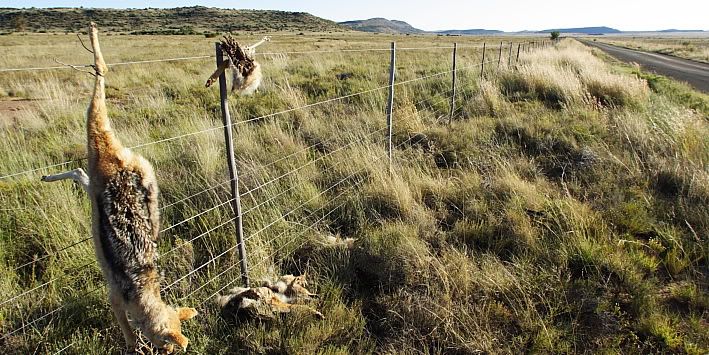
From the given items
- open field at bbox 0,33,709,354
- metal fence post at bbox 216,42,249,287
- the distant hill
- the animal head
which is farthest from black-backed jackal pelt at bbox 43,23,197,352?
the distant hill

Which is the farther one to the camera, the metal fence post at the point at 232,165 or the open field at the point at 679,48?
the open field at the point at 679,48

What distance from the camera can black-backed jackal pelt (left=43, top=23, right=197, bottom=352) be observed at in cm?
154

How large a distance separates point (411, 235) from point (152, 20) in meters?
111

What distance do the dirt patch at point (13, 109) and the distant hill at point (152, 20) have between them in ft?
196

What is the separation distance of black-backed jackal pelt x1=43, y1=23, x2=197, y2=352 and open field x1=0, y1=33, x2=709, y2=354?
2.85 feet

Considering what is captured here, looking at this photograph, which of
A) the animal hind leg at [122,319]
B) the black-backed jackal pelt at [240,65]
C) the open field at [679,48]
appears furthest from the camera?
the open field at [679,48]

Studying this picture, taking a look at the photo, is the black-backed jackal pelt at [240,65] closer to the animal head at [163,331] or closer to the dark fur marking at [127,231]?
the dark fur marking at [127,231]

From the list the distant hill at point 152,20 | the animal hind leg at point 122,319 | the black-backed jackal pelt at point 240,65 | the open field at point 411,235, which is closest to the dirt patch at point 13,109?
the open field at point 411,235

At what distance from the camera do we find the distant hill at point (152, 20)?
77.1 metres

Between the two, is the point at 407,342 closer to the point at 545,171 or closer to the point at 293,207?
the point at 293,207

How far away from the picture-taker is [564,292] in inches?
122

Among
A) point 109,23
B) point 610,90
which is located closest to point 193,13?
point 109,23

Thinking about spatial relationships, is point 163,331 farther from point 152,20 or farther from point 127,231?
point 152,20

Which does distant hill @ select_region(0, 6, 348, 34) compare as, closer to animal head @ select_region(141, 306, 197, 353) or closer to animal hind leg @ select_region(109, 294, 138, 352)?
animal hind leg @ select_region(109, 294, 138, 352)
